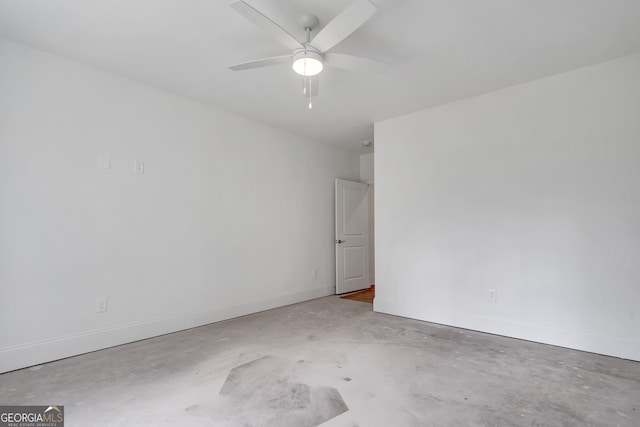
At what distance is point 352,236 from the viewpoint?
5852 millimetres

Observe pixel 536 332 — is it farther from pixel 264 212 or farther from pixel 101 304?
pixel 101 304

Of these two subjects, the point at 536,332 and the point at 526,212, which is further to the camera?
the point at 526,212

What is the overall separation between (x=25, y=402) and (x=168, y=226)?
1.84 metres

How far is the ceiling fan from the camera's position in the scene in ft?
6.10

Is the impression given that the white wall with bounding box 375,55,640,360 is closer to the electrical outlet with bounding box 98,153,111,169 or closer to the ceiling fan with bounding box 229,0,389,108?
the ceiling fan with bounding box 229,0,389,108

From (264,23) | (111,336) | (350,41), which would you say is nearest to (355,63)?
(350,41)

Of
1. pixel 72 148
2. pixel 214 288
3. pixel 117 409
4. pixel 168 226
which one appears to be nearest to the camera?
pixel 117 409

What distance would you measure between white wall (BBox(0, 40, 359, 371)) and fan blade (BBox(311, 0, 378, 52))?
220 cm

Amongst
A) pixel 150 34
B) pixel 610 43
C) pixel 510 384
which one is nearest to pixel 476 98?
pixel 610 43

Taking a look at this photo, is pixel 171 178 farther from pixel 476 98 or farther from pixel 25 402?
pixel 476 98

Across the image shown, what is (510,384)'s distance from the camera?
230 cm

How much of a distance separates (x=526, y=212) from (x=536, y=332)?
3.96 ft

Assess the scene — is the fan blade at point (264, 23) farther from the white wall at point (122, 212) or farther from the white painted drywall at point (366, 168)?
the white painted drywall at point (366, 168)

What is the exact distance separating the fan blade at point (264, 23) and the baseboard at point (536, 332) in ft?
10.8
